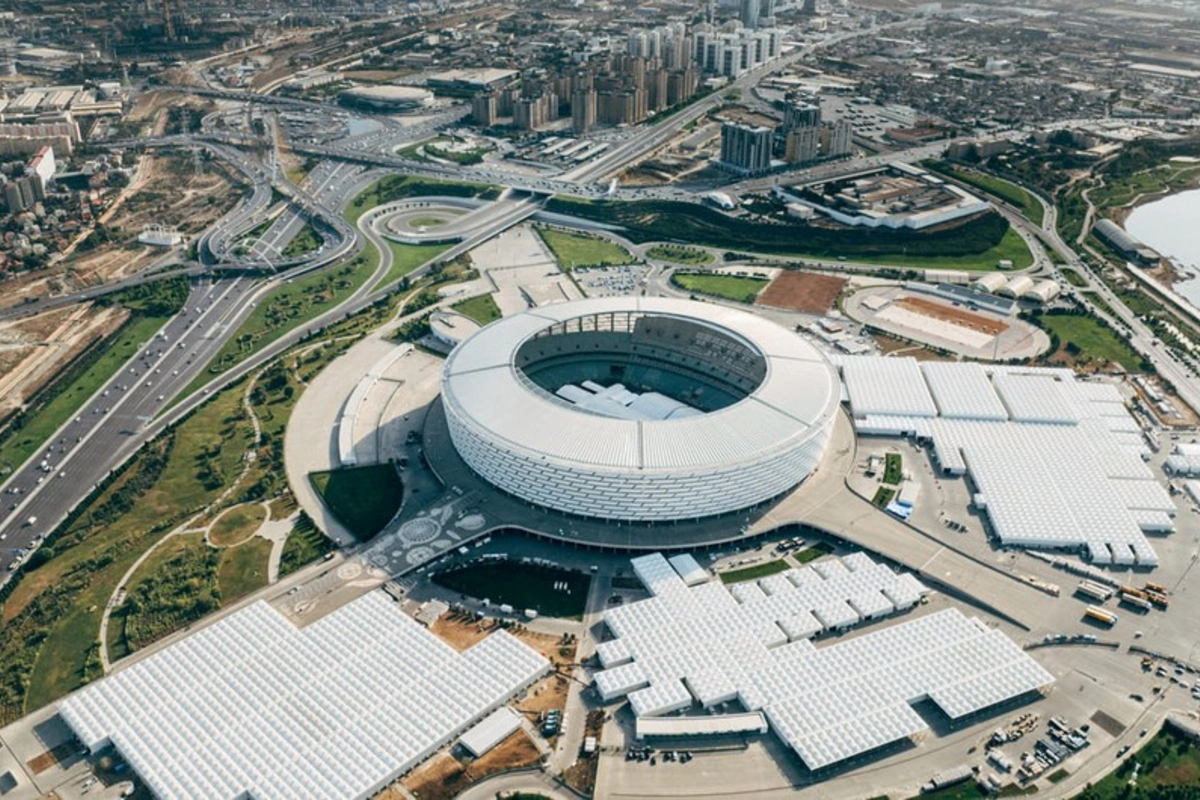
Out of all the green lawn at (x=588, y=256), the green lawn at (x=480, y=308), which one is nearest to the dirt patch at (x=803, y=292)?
the green lawn at (x=588, y=256)

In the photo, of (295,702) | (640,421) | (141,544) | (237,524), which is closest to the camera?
(295,702)

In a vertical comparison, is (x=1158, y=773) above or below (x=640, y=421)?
below

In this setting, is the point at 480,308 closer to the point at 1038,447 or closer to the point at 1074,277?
the point at 1038,447

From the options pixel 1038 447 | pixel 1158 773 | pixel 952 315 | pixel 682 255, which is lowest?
pixel 1158 773

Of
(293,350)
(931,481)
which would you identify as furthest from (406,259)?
(931,481)

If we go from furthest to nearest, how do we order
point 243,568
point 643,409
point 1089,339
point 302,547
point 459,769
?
point 1089,339 < point 643,409 < point 302,547 < point 243,568 < point 459,769

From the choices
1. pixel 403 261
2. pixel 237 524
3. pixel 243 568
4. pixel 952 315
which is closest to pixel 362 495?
pixel 237 524
